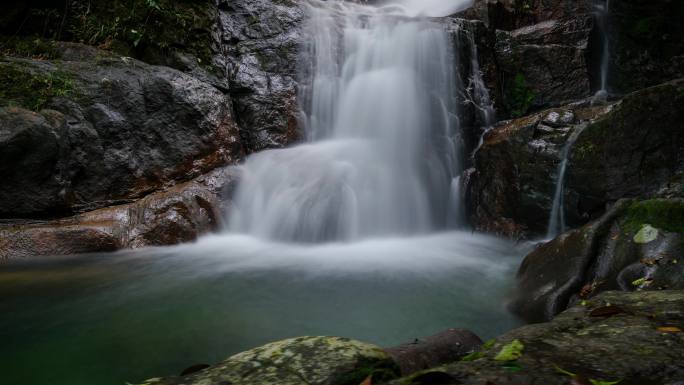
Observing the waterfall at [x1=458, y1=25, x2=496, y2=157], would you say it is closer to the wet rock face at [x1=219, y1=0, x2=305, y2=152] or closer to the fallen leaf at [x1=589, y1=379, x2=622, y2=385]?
the wet rock face at [x1=219, y1=0, x2=305, y2=152]

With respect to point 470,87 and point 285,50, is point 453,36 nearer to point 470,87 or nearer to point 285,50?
point 470,87

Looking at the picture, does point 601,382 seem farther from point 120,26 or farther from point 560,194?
point 120,26

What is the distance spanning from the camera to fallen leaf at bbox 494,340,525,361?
5.65 ft

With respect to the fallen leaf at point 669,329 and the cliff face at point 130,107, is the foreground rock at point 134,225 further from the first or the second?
the fallen leaf at point 669,329

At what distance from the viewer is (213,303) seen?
4.57m

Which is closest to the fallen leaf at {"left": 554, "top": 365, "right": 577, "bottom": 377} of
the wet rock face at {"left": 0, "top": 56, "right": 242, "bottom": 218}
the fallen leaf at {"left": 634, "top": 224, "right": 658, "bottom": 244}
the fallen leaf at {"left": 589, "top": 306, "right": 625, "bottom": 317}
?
the fallen leaf at {"left": 589, "top": 306, "right": 625, "bottom": 317}

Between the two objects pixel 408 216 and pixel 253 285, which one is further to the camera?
pixel 408 216

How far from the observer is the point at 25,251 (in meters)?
5.83

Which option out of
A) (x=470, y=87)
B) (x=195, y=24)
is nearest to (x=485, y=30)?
(x=470, y=87)

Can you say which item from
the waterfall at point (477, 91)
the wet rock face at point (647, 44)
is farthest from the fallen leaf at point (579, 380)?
the wet rock face at point (647, 44)

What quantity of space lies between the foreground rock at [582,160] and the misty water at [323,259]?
2.51 feet

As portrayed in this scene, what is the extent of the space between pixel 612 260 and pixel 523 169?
12.0ft

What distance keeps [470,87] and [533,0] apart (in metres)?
4.20

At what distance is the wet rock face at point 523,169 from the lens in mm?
6984
